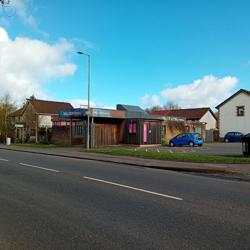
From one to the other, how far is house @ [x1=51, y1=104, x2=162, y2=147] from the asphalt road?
84.0 ft

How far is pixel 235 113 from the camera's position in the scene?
5962cm

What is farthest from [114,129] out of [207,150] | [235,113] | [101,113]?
[235,113]

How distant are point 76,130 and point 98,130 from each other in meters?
3.51

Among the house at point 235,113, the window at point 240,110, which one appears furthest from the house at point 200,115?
the window at point 240,110

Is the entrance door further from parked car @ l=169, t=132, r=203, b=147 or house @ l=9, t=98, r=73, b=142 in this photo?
house @ l=9, t=98, r=73, b=142

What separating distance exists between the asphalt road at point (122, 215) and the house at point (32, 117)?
117 ft

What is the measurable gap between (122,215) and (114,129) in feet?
106

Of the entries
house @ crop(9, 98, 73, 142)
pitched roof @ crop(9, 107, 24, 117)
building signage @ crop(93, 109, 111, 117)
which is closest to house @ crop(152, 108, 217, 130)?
house @ crop(9, 98, 73, 142)

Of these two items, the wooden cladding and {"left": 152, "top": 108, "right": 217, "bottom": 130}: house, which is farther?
{"left": 152, "top": 108, "right": 217, "bottom": 130}: house

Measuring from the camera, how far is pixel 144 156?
2252 centimetres

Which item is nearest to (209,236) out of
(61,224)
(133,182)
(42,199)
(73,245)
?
(73,245)

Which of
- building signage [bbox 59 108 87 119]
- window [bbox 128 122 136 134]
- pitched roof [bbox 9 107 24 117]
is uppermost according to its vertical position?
pitched roof [bbox 9 107 24 117]

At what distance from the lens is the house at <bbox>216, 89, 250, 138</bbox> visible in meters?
58.1

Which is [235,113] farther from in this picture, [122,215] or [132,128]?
[122,215]
